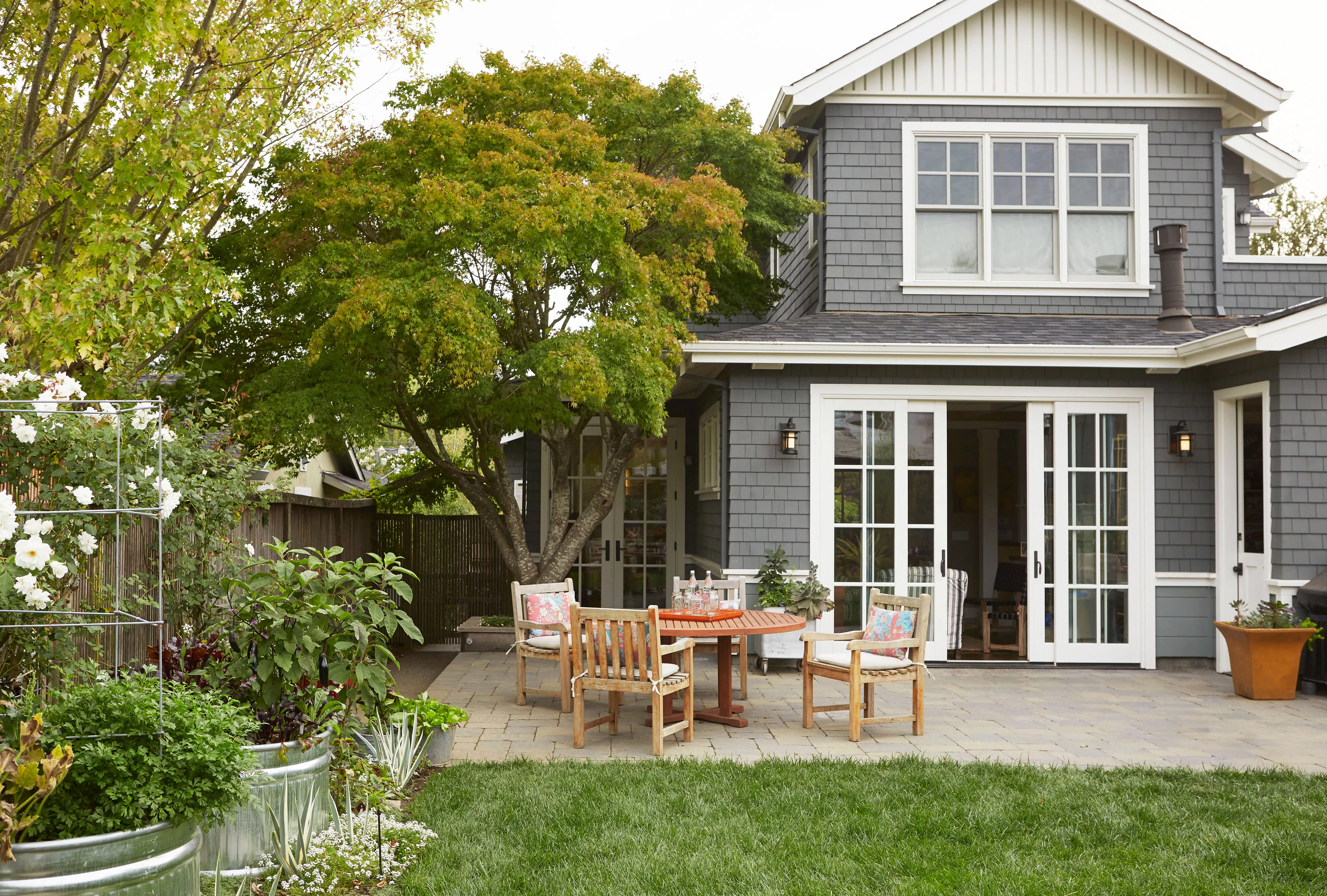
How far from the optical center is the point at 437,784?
5.38 m

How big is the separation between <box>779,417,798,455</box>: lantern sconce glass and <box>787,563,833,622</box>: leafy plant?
45.6 inches

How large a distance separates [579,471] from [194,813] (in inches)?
383

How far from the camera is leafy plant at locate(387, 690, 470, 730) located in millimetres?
5809

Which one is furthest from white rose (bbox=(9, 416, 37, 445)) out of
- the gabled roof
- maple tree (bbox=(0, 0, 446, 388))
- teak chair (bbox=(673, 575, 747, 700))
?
the gabled roof

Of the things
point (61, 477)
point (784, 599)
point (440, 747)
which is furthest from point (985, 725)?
point (61, 477)

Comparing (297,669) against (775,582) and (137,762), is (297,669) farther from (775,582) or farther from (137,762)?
(775,582)

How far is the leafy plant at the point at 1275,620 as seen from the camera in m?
8.08

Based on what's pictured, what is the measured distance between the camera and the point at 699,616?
6984 millimetres

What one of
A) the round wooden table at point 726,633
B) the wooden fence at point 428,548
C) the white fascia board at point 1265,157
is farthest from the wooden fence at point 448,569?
the white fascia board at point 1265,157

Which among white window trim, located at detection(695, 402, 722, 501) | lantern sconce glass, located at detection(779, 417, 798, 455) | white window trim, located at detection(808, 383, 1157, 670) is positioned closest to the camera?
lantern sconce glass, located at detection(779, 417, 798, 455)

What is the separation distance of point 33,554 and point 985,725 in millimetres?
5723

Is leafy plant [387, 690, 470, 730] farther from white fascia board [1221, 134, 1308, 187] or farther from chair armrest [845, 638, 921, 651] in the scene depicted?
white fascia board [1221, 134, 1308, 187]

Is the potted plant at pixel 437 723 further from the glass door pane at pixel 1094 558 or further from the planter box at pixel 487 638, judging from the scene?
the glass door pane at pixel 1094 558

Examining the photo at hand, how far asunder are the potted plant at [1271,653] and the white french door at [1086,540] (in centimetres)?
143
